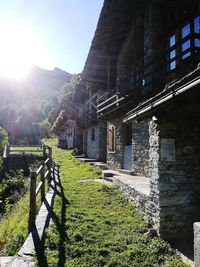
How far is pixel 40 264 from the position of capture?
145 inches

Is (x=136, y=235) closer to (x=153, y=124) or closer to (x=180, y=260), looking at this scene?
(x=180, y=260)

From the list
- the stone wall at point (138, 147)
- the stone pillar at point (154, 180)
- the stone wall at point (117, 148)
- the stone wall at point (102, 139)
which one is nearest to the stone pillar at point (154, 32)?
the stone wall at point (138, 147)

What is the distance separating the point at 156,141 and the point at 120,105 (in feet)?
18.3

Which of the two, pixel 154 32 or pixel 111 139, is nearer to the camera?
pixel 154 32

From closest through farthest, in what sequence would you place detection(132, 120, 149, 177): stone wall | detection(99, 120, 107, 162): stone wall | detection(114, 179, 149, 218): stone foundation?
detection(114, 179, 149, 218): stone foundation
detection(132, 120, 149, 177): stone wall
detection(99, 120, 107, 162): stone wall

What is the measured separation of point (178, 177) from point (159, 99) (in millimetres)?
1648

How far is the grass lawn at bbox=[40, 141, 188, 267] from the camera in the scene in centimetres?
399

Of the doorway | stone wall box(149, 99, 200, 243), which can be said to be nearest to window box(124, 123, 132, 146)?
the doorway

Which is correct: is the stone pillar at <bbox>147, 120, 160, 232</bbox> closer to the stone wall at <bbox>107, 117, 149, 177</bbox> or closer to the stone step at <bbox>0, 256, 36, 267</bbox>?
the stone step at <bbox>0, 256, 36, 267</bbox>

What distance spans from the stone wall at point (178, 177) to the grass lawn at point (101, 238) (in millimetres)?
491

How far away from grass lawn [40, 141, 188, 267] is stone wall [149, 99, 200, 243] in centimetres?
49

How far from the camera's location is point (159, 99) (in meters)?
4.59

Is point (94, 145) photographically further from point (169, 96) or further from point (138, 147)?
point (169, 96)

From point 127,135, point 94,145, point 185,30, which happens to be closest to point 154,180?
point 185,30
